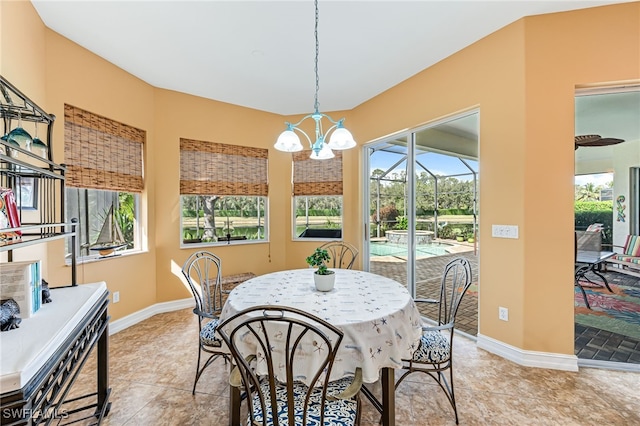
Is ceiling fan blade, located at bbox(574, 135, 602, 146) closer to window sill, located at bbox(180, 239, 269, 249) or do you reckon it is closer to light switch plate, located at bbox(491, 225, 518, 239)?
light switch plate, located at bbox(491, 225, 518, 239)

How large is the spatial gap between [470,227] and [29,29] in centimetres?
432

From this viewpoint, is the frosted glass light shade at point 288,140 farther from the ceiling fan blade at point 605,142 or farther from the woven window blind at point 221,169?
the ceiling fan blade at point 605,142

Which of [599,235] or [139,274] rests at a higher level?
[599,235]

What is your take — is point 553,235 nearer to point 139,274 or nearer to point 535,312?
point 535,312

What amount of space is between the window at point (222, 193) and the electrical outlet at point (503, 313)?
10.5ft

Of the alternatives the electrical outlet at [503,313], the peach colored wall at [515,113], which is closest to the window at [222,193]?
the peach colored wall at [515,113]

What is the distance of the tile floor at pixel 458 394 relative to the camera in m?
1.76

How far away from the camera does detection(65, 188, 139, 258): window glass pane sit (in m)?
2.88

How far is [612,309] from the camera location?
8.71 ft

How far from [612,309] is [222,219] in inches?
181

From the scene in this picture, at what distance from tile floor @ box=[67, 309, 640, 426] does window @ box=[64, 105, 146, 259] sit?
1288 mm

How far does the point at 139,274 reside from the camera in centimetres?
335

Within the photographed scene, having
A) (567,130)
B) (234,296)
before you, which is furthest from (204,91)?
(567,130)

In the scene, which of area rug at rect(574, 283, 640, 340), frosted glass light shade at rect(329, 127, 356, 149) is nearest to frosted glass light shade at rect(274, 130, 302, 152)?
frosted glass light shade at rect(329, 127, 356, 149)
